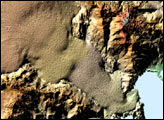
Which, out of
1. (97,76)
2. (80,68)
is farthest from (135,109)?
(80,68)

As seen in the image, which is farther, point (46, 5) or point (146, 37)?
point (146, 37)

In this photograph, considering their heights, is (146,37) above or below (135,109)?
above

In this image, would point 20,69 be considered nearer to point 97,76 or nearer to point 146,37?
point 97,76

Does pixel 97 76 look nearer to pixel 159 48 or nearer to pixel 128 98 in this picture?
pixel 128 98

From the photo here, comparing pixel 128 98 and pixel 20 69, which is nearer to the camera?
pixel 20 69

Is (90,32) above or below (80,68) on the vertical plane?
above

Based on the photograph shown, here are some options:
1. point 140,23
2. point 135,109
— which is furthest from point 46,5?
point 135,109

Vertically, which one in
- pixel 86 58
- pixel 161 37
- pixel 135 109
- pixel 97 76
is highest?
pixel 161 37

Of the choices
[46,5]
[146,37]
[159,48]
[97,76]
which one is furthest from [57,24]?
[159,48]

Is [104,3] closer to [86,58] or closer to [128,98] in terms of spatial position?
[86,58]
